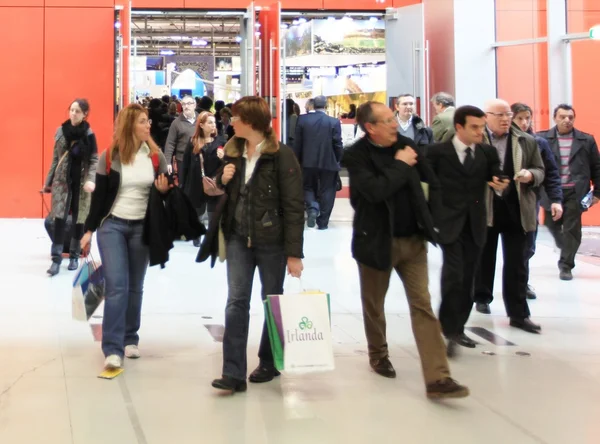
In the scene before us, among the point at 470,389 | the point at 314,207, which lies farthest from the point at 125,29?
the point at 470,389

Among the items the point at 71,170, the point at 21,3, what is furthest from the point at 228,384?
the point at 21,3

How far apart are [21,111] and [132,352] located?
29.5 feet

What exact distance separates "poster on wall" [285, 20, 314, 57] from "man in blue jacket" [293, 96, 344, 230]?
24.5 feet

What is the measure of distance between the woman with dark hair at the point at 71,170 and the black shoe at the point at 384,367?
4.08 metres

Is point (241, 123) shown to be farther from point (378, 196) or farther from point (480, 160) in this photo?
point (480, 160)

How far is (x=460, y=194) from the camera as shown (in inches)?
204

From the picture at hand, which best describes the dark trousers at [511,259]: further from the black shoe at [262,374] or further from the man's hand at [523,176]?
the black shoe at [262,374]

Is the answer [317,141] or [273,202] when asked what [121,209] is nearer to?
[273,202]

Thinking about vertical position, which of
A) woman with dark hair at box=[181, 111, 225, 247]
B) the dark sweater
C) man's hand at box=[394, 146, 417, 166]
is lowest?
the dark sweater

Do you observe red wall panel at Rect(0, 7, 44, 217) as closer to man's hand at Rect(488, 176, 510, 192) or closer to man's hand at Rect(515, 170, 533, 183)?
man's hand at Rect(515, 170, 533, 183)

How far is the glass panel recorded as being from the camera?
12.9 metres

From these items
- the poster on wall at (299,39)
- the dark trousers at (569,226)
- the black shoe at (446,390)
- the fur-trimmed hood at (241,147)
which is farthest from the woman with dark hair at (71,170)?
the poster on wall at (299,39)

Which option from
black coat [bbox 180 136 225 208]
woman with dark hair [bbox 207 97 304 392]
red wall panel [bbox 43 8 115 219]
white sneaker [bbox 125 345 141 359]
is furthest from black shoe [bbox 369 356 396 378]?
red wall panel [bbox 43 8 115 219]

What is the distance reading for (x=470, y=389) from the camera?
465 centimetres
